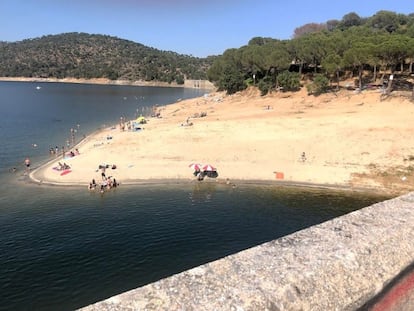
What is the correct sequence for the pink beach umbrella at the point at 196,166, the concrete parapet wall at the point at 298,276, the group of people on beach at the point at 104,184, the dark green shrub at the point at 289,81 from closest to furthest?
the concrete parapet wall at the point at 298,276 < the group of people on beach at the point at 104,184 < the pink beach umbrella at the point at 196,166 < the dark green shrub at the point at 289,81

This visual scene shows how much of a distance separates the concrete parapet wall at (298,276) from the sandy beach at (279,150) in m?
34.6

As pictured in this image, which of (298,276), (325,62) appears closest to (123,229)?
(298,276)

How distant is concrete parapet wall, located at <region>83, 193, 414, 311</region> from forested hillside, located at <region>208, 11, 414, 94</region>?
208 feet

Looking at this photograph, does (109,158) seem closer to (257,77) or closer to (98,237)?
(98,237)

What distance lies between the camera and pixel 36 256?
84.7 feet

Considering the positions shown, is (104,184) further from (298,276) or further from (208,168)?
(298,276)

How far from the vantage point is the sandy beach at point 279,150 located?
42.5m

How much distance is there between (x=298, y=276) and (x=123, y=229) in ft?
82.7

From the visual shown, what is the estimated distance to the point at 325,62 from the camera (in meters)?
76.6

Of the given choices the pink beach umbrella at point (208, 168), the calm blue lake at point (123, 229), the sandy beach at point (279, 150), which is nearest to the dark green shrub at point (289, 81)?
the sandy beach at point (279, 150)

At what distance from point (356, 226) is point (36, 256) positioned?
23.1 meters

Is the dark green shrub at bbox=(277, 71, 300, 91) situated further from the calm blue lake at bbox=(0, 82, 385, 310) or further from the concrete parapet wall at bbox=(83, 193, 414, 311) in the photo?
the concrete parapet wall at bbox=(83, 193, 414, 311)

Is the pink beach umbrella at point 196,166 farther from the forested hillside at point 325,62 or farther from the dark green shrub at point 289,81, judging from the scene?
the dark green shrub at point 289,81

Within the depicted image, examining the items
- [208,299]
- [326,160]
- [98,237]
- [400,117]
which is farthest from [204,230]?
[400,117]
